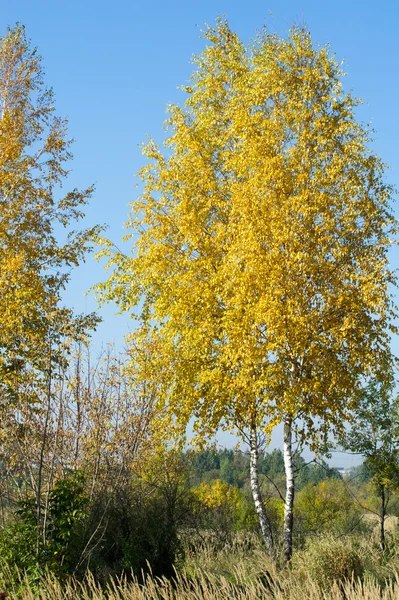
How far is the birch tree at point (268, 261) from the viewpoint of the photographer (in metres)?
12.0

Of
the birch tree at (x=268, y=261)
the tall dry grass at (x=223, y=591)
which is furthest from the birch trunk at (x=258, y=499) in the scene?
the tall dry grass at (x=223, y=591)

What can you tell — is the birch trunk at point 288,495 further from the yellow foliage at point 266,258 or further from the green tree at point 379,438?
the green tree at point 379,438

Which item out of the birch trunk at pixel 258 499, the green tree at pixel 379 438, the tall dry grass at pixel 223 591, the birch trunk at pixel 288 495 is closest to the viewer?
the tall dry grass at pixel 223 591

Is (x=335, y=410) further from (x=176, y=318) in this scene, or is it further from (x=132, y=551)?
(x=132, y=551)

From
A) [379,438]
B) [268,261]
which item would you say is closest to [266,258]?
[268,261]

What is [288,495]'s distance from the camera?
12.3 meters

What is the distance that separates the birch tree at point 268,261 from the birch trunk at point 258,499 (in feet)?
0.11

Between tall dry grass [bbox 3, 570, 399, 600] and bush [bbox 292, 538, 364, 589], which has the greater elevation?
tall dry grass [bbox 3, 570, 399, 600]

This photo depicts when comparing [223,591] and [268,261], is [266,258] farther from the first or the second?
[223,591]

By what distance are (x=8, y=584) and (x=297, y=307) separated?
6441mm

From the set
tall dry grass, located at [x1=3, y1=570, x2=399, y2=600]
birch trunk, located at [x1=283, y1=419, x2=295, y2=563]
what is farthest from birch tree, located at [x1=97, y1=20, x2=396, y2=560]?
tall dry grass, located at [x1=3, y1=570, x2=399, y2=600]

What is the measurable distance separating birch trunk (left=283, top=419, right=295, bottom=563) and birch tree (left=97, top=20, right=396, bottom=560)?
3cm

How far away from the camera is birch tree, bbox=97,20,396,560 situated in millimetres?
11969

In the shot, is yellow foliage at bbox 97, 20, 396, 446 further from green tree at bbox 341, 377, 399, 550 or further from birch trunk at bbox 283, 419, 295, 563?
green tree at bbox 341, 377, 399, 550
